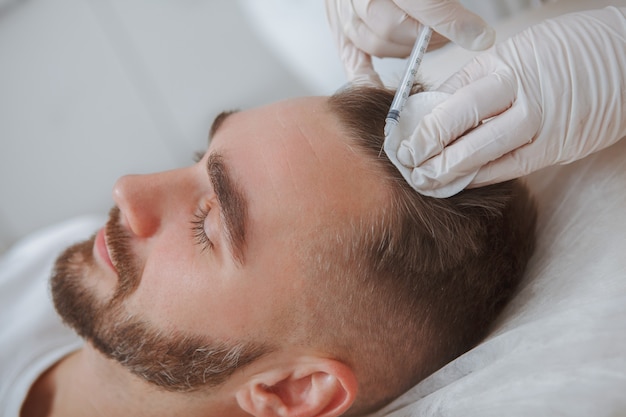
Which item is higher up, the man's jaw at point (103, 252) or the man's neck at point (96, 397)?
the man's jaw at point (103, 252)

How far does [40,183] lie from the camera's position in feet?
6.77

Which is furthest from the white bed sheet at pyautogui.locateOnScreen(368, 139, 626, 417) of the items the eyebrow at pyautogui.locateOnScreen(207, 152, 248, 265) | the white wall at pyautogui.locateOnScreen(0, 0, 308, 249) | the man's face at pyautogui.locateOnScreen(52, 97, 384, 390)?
the white wall at pyautogui.locateOnScreen(0, 0, 308, 249)

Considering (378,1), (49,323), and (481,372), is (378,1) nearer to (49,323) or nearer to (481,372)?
(481,372)

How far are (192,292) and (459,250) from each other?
1.52 feet

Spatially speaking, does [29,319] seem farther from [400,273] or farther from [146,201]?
[400,273]

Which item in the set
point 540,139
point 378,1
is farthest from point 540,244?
point 378,1

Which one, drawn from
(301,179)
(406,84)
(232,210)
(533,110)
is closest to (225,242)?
(232,210)

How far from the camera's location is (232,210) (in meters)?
0.94

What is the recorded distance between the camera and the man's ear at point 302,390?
952 mm

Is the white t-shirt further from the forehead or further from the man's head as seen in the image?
the forehead

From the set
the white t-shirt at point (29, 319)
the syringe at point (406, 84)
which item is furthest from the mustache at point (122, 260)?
the syringe at point (406, 84)

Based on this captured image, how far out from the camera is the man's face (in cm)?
95

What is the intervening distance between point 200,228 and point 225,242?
0.06 metres

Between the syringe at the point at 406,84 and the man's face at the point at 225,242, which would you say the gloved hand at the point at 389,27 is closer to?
the syringe at the point at 406,84
